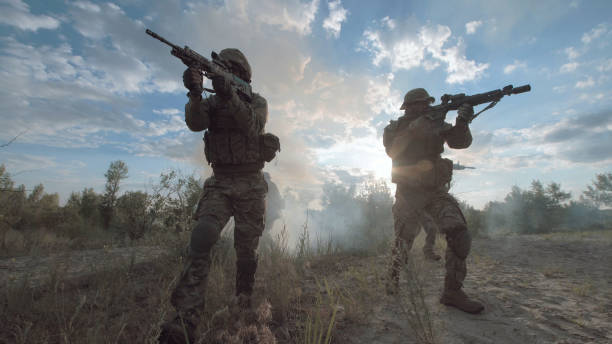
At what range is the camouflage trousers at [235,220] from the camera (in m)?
2.19

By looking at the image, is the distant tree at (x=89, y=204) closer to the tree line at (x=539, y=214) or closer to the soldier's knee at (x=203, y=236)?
the soldier's knee at (x=203, y=236)

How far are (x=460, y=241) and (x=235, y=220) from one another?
2.40m

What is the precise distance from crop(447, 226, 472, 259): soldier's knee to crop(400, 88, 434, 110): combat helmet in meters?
2.00

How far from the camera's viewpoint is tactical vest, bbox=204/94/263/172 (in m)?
2.70

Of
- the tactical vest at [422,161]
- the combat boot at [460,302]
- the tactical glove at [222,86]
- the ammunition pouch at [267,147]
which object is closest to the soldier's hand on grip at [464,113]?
the tactical vest at [422,161]

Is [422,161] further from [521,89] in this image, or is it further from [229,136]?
[229,136]

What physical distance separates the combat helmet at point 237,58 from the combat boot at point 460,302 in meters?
3.33

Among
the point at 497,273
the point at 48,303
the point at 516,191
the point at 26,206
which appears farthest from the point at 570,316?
the point at 516,191

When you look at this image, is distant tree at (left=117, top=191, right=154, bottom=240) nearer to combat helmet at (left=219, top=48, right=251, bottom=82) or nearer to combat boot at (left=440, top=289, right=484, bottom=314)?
combat helmet at (left=219, top=48, right=251, bottom=82)

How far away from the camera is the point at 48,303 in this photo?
238cm

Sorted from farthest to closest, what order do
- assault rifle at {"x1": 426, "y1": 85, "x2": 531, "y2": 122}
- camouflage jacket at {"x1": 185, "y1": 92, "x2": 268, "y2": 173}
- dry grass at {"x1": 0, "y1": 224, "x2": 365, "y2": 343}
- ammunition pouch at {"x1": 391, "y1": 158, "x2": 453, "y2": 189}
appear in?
assault rifle at {"x1": 426, "y1": 85, "x2": 531, "y2": 122} < ammunition pouch at {"x1": 391, "y1": 158, "x2": 453, "y2": 189} < camouflage jacket at {"x1": 185, "y1": 92, "x2": 268, "y2": 173} < dry grass at {"x1": 0, "y1": 224, "x2": 365, "y2": 343}

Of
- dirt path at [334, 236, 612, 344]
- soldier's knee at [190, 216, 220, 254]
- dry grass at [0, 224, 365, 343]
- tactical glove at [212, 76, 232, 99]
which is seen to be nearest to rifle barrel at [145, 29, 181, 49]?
tactical glove at [212, 76, 232, 99]

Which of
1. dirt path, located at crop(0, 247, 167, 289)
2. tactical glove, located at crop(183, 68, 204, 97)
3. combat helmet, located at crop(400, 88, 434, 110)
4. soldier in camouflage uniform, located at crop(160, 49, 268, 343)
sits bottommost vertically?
dirt path, located at crop(0, 247, 167, 289)

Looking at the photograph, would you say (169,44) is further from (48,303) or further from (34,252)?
(34,252)
